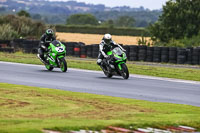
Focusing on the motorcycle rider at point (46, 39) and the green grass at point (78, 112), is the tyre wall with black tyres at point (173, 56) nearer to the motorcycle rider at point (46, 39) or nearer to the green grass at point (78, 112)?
the motorcycle rider at point (46, 39)

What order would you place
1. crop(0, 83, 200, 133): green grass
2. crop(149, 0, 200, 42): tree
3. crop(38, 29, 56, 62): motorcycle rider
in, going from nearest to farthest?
crop(0, 83, 200, 133): green grass < crop(38, 29, 56, 62): motorcycle rider < crop(149, 0, 200, 42): tree

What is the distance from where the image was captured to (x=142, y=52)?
33.8 m

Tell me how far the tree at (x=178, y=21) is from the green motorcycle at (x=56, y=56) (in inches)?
923

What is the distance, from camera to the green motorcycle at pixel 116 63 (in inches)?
862

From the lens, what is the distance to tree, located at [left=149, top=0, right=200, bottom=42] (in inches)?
1877

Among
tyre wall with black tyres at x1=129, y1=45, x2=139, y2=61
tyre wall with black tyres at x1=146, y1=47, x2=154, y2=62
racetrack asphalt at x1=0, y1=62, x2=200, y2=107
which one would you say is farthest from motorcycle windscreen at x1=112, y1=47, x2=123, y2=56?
tyre wall with black tyres at x1=129, y1=45, x2=139, y2=61

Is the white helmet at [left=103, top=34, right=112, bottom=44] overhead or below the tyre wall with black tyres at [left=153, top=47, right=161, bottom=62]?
overhead

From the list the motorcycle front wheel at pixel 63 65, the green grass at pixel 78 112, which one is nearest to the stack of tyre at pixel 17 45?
the motorcycle front wheel at pixel 63 65

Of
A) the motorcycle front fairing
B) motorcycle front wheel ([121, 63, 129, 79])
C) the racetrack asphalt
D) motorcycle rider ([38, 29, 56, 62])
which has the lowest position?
the racetrack asphalt

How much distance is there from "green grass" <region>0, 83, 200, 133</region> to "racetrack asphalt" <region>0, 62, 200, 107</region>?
1.59 m

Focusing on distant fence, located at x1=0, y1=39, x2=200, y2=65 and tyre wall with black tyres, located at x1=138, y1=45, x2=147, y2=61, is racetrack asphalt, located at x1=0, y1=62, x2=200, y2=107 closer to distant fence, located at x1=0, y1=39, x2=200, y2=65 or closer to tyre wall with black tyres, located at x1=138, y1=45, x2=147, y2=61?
distant fence, located at x1=0, y1=39, x2=200, y2=65

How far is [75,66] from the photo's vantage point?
28.3 m

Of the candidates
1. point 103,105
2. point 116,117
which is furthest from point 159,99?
point 116,117

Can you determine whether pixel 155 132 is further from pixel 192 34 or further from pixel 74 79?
pixel 192 34
